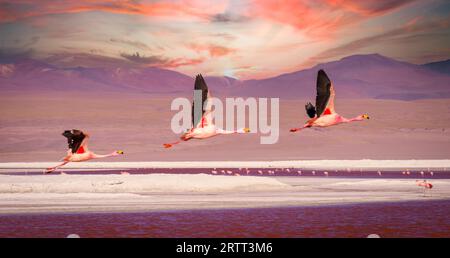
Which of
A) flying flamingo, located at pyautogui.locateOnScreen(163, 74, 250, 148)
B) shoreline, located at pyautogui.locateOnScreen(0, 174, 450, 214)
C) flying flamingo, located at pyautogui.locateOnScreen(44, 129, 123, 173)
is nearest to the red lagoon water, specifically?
shoreline, located at pyautogui.locateOnScreen(0, 174, 450, 214)

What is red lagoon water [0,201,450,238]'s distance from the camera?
30.4 metres

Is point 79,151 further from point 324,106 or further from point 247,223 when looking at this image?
point 324,106

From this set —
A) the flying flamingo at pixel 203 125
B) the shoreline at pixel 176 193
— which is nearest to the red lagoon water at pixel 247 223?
the shoreline at pixel 176 193

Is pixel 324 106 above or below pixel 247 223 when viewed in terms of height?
above

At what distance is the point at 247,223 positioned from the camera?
109 feet

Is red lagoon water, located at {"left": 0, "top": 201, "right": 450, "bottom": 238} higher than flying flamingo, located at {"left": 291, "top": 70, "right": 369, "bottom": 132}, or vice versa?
flying flamingo, located at {"left": 291, "top": 70, "right": 369, "bottom": 132}

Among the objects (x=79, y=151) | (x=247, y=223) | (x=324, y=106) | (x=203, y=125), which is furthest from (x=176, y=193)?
(x=324, y=106)

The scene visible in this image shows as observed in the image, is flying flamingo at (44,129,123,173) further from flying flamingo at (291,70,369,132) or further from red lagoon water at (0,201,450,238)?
flying flamingo at (291,70,369,132)

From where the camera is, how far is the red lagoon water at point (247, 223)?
3044 centimetres

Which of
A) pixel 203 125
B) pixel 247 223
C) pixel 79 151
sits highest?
pixel 203 125
